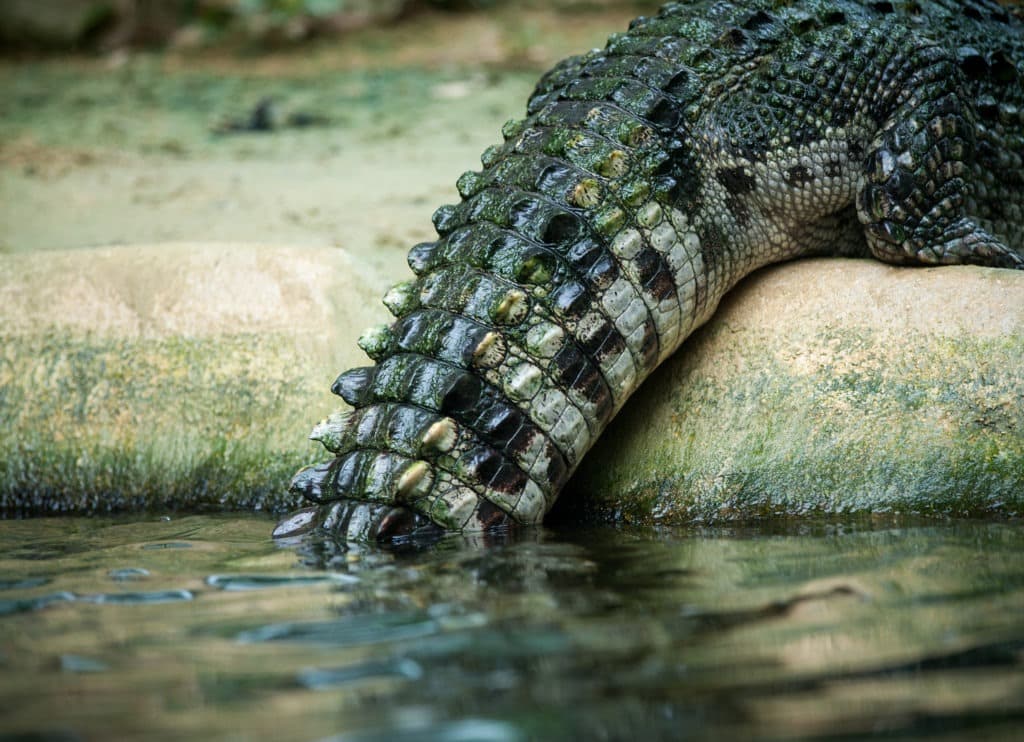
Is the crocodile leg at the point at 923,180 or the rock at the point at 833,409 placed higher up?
the crocodile leg at the point at 923,180

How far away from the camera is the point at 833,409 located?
311 cm

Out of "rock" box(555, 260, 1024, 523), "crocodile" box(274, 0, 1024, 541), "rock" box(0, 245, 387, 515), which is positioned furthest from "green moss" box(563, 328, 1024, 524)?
"rock" box(0, 245, 387, 515)

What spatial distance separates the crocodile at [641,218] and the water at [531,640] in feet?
0.98

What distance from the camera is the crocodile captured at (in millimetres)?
2832

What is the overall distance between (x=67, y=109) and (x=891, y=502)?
7.68m

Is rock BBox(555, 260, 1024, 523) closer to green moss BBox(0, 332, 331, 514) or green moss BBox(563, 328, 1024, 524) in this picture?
green moss BBox(563, 328, 1024, 524)

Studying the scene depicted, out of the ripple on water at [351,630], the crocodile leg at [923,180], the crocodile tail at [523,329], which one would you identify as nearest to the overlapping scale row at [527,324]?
the crocodile tail at [523,329]

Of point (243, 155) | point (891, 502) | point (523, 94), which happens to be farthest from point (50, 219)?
point (891, 502)

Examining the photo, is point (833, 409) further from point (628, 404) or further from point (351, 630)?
point (351, 630)

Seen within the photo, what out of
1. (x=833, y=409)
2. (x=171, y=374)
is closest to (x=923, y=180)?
(x=833, y=409)

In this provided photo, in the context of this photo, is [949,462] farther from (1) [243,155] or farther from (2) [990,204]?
(1) [243,155]

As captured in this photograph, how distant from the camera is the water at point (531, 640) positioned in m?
1.49

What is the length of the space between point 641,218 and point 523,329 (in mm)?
494

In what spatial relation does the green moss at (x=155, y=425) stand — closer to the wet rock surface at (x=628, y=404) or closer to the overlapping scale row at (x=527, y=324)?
the wet rock surface at (x=628, y=404)
